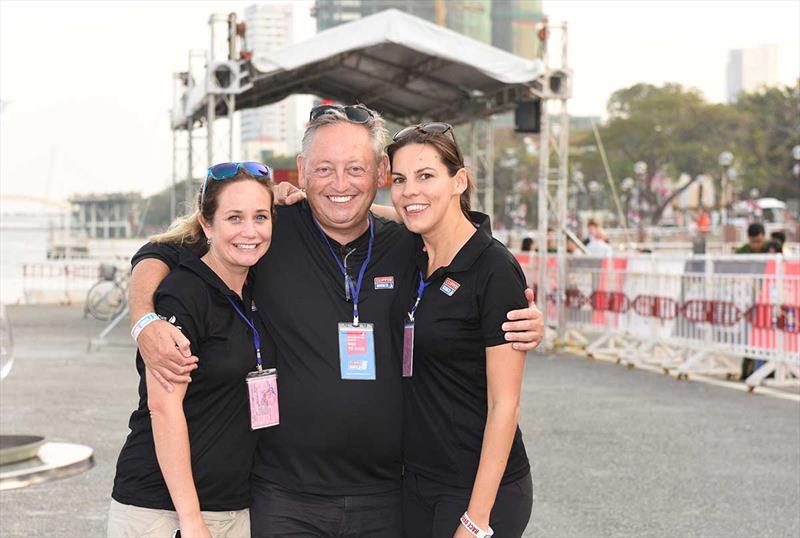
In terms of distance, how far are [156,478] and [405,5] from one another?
149215mm

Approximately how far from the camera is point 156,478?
3.16 meters

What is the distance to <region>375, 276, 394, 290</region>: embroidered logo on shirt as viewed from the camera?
338 cm

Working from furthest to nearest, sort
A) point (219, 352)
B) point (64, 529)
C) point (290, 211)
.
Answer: point (64, 529) < point (290, 211) < point (219, 352)

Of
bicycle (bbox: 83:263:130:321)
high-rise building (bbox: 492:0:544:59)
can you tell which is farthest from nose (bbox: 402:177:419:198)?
high-rise building (bbox: 492:0:544:59)

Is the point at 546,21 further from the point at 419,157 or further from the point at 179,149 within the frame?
the point at 419,157

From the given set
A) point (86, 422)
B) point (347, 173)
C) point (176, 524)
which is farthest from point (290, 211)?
point (86, 422)

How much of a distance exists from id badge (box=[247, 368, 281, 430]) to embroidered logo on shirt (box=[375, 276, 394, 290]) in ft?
1.35

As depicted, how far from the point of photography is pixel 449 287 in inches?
125

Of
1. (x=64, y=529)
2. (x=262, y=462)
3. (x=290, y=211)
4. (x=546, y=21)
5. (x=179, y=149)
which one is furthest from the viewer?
(x=179, y=149)

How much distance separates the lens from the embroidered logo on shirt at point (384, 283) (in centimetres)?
338

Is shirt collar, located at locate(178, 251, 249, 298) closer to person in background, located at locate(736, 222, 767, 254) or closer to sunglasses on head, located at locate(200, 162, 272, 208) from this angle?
sunglasses on head, located at locate(200, 162, 272, 208)

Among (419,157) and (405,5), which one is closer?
(419,157)

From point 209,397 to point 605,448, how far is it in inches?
240

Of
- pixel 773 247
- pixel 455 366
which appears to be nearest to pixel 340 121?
pixel 455 366
